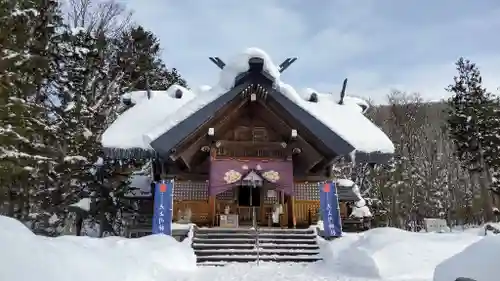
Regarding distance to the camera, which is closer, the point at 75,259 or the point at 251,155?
the point at 75,259

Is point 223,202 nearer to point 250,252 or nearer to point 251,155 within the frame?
point 251,155

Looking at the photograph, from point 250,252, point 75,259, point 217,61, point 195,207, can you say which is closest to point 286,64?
point 217,61

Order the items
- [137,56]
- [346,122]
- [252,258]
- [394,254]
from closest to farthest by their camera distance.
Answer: [394,254] → [252,258] → [346,122] → [137,56]

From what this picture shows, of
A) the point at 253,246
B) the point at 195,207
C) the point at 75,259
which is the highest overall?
the point at 195,207

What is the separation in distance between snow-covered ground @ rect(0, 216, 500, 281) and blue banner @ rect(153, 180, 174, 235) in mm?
1343

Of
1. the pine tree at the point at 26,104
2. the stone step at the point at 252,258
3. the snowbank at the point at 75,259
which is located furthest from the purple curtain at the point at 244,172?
the pine tree at the point at 26,104

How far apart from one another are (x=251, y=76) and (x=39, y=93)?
11.6 m

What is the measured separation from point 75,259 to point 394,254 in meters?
6.29

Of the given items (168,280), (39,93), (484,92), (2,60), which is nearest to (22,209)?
(39,93)

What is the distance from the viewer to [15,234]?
4.29 meters

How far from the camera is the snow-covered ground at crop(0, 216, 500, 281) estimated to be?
363 centimetres

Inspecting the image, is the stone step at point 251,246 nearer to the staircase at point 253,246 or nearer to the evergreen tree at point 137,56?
the staircase at point 253,246

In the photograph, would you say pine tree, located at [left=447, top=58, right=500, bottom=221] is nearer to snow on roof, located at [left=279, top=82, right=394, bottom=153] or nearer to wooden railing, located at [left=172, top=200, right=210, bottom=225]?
snow on roof, located at [left=279, top=82, right=394, bottom=153]

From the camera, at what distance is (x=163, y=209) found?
1245 cm
